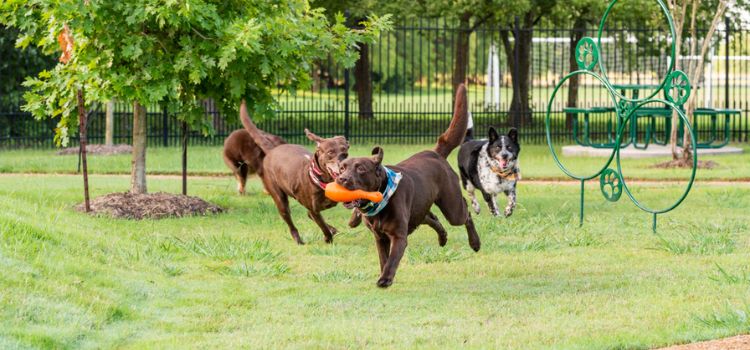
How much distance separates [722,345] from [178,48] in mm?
8147

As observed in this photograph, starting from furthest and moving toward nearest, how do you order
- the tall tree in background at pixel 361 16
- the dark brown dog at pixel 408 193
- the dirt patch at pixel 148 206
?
the tall tree in background at pixel 361 16
the dirt patch at pixel 148 206
the dark brown dog at pixel 408 193

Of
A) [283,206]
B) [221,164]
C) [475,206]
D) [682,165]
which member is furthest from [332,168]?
[682,165]

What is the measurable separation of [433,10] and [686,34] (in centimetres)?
638

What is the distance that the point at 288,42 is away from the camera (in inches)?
513

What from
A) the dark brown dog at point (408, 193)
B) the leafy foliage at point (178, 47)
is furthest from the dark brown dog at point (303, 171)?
the leafy foliage at point (178, 47)

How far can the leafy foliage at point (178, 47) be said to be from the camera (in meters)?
12.6

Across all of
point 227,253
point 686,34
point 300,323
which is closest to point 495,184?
point 227,253

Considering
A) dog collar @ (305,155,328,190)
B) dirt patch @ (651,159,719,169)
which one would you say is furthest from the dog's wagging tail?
dirt patch @ (651,159,719,169)

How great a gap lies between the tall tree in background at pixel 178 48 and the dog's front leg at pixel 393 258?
399cm

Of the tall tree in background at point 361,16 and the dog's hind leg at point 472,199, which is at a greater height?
the tall tree in background at point 361,16

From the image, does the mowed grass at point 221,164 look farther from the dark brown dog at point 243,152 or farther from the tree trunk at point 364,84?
the dark brown dog at point 243,152

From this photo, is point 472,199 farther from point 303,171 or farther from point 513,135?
point 303,171

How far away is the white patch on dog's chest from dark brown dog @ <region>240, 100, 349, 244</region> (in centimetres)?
246

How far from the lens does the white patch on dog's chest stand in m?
14.0
